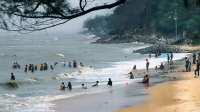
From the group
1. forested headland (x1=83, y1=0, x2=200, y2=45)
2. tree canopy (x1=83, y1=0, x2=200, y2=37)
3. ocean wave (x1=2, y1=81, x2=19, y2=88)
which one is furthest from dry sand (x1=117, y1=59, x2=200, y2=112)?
tree canopy (x1=83, y1=0, x2=200, y2=37)

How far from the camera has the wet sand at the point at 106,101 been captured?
14.6 metres

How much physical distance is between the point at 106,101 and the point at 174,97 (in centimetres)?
282

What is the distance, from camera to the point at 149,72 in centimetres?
2677

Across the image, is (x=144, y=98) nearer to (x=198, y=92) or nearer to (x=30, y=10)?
(x=198, y=92)

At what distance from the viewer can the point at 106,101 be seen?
16.0 m

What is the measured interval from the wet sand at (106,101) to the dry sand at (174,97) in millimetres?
542

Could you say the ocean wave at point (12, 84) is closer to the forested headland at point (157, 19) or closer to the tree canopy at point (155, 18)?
the forested headland at point (157, 19)

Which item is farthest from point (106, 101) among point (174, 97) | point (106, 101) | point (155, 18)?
point (155, 18)

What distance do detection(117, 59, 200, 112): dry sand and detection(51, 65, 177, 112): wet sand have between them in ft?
1.78

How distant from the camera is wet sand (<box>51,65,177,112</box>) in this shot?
14648 mm

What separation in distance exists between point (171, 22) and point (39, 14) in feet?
223

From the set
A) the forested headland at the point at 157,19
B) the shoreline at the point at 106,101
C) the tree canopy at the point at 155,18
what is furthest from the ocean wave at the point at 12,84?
the tree canopy at the point at 155,18

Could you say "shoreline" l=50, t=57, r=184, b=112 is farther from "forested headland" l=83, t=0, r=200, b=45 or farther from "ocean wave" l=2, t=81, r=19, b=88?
"forested headland" l=83, t=0, r=200, b=45

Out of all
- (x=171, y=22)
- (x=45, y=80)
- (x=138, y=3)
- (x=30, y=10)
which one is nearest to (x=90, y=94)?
(x=45, y=80)
